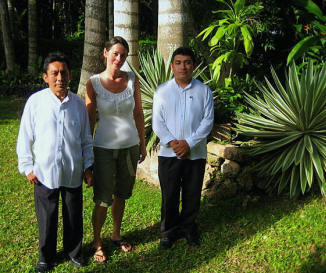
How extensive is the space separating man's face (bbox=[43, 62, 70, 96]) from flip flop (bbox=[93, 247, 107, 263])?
1545mm

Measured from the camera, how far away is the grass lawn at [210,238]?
12.3 feet

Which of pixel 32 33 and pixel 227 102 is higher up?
pixel 32 33

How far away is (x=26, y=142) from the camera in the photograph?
327 centimetres

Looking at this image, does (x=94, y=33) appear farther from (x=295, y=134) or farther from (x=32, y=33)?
(x=32, y=33)

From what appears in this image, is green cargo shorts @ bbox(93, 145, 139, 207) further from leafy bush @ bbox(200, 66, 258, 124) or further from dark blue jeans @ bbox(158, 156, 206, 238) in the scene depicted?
leafy bush @ bbox(200, 66, 258, 124)

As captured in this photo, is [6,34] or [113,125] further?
[6,34]

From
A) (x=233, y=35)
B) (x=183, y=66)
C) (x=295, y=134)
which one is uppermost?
(x=233, y=35)

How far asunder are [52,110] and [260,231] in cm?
254

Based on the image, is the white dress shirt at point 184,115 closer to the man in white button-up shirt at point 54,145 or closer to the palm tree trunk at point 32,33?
the man in white button-up shirt at point 54,145

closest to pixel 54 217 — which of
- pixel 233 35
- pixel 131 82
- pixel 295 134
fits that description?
pixel 131 82

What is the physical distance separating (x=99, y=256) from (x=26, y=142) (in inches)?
51.4

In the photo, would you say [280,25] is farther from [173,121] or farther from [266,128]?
[173,121]

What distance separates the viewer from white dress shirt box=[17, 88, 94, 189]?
3.24 metres

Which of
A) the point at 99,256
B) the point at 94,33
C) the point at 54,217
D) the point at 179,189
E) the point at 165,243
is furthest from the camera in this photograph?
the point at 94,33
